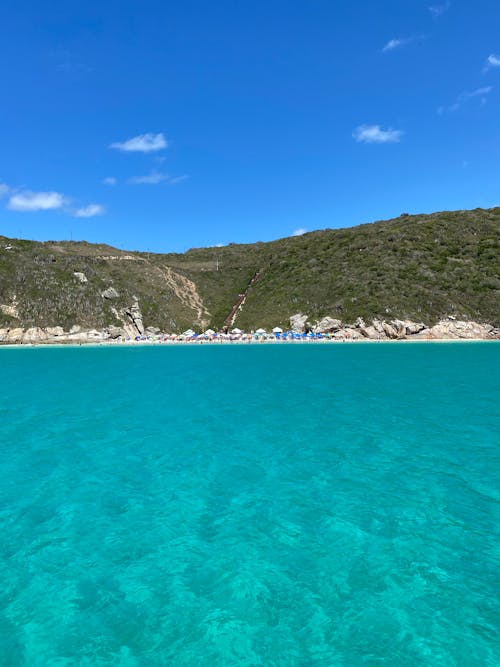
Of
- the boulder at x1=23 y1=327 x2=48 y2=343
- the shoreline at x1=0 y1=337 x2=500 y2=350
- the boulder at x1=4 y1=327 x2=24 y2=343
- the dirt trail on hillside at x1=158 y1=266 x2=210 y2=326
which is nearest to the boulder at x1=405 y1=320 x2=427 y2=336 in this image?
the shoreline at x1=0 y1=337 x2=500 y2=350

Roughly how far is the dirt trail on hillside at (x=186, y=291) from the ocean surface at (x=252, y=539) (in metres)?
107

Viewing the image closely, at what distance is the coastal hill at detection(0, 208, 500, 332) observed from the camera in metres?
115

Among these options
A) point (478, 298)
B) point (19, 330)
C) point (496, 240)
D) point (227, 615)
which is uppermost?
point (496, 240)

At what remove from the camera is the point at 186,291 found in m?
146

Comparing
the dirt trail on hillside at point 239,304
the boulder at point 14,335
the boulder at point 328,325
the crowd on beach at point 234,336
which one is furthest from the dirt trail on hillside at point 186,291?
the boulder at point 14,335

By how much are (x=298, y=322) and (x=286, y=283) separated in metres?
21.7

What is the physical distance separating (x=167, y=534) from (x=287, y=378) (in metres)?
35.0

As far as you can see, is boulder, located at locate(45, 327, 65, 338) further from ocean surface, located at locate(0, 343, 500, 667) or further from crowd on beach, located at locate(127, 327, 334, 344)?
ocean surface, located at locate(0, 343, 500, 667)

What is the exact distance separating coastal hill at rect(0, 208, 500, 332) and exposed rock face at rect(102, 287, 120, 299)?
1.00 ft

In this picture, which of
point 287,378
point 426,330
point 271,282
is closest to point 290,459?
point 287,378

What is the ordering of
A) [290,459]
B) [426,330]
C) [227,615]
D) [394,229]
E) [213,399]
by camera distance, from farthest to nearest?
[394,229]
[426,330]
[213,399]
[290,459]
[227,615]

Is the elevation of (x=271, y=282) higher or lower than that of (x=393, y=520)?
higher

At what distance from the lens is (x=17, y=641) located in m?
8.71

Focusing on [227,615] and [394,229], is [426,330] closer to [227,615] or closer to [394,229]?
[394,229]
